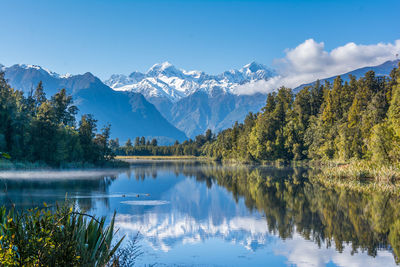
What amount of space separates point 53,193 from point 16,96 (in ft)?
169

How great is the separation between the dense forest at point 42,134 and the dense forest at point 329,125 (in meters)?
49.0

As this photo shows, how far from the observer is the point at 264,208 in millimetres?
27719

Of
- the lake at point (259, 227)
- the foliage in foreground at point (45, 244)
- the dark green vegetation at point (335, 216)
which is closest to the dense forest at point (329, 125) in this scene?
the dark green vegetation at point (335, 216)

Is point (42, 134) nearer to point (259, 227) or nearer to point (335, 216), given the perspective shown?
point (259, 227)

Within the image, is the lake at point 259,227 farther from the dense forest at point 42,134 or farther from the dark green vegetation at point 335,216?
the dense forest at point 42,134

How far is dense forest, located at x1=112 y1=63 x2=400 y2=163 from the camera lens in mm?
59500

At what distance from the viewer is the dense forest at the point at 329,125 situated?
195ft

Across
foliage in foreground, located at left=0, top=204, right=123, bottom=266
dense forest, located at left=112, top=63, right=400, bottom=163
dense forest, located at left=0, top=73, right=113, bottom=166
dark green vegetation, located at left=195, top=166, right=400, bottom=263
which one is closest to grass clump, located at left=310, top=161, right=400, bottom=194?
dense forest, located at left=112, top=63, right=400, bottom=163

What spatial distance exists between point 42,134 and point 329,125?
222ft

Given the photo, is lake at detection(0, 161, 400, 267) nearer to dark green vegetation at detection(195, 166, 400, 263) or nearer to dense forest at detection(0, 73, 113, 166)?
dark green vegetation at detection(195, 166, 400, 263)

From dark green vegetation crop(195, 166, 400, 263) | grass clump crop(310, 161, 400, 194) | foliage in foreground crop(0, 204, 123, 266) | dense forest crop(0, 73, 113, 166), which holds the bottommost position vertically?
dark green vegetation crop(195, 166, 400, 263)

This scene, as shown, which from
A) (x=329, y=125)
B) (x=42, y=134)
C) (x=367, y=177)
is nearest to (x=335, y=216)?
(x=367, y=177)

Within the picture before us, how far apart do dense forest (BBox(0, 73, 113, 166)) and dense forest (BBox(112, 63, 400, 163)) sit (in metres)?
49.0

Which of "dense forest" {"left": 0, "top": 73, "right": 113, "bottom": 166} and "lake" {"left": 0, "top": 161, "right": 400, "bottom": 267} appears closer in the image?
"lake" {"left": 0, "top": 161, "right": 400, "bottom": 267}
